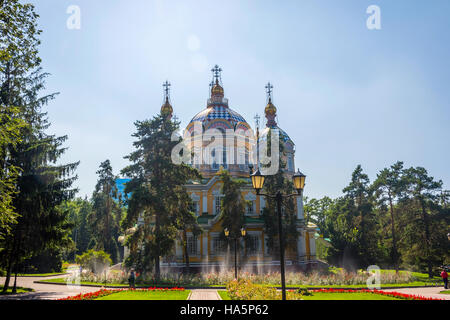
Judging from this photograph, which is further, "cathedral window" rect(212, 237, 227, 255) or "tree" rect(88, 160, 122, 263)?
"tree" rect(88, 160, 122, 263)

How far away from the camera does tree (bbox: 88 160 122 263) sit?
42375 mm

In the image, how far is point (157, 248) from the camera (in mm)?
22109

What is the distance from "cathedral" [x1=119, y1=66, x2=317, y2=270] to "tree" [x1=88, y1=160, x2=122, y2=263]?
481 inches

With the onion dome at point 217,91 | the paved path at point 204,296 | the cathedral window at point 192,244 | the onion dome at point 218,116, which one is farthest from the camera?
the onion dome at point 217,91

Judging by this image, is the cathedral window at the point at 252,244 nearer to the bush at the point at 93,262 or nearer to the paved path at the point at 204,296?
the bush at the point at 93,262

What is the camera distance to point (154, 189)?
23969 millimetres

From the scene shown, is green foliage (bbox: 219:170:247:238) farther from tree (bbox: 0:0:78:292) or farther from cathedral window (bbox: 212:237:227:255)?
tree (bbox: 0:0:78:292)

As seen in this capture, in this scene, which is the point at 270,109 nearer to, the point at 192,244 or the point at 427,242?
the point at 192,244

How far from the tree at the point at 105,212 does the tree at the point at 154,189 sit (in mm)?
20274

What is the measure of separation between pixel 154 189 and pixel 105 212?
22551 mm

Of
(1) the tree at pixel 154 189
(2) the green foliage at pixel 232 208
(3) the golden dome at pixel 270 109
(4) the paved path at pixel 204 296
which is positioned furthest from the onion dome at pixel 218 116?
(4) the paved path at pixel 204 296

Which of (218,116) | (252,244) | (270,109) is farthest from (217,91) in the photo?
(252,244)

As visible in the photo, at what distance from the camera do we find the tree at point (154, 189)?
72.8 ft

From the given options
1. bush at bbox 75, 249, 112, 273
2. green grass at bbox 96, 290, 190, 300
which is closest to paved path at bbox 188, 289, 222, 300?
green grass at bbox 96, 290, 190, 300
